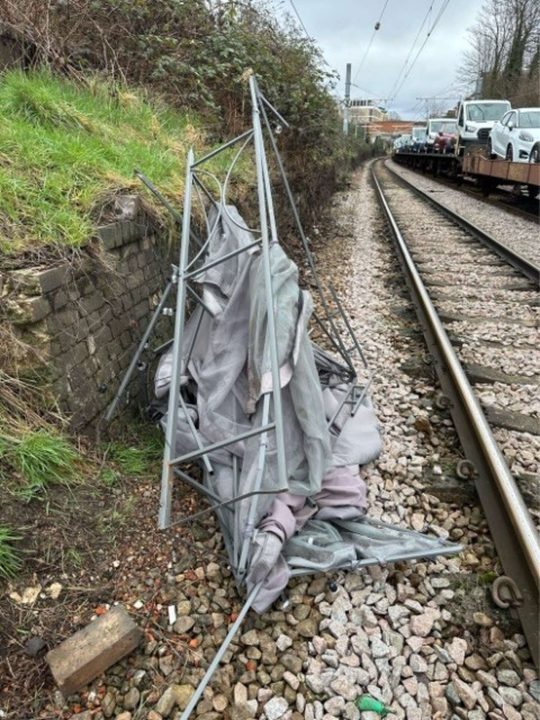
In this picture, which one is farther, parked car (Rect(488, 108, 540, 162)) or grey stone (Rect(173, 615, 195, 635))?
parked car (Rect(488, 108, 540, 162))

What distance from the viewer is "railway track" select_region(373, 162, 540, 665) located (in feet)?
7.41

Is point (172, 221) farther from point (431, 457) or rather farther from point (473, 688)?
point (473, 688)

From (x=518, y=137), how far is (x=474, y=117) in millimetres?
7474

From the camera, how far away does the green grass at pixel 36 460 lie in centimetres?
224

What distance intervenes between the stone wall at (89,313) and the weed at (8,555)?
2.22 ft

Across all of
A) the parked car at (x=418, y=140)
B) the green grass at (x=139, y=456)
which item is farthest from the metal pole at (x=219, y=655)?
the parked car at (x=418, y=140)

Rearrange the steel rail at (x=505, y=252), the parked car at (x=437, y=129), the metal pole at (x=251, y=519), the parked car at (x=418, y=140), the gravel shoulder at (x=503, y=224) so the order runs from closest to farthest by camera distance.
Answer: the metal pole at (x=251, y=519), the steel rail at (x=505, y=252), the gravel shoulder at (x=503, y=224), the parked car at (x=437, y=129), the parked car at (x=418, y=140)

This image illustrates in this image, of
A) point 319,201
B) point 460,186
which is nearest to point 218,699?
point 319,201

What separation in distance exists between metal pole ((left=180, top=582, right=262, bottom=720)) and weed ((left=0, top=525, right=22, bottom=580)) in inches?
34.6

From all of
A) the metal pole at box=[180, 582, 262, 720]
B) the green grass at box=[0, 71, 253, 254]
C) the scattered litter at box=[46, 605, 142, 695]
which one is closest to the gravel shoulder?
the green grass at box=[0, 71, 253, 254]

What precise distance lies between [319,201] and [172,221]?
737 centimetres

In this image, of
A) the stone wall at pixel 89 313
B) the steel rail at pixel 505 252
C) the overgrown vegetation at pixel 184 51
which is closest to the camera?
the stone wall at pixel 89 313

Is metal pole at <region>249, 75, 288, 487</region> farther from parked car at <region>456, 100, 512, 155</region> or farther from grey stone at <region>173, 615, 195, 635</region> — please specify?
parked car at <region>456, 100, 512, 155</region>

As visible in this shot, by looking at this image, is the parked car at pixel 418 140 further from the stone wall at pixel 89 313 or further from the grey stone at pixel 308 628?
the grey stone at pixel 308 628
